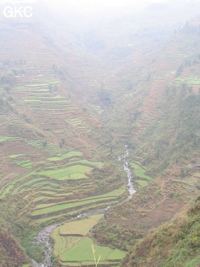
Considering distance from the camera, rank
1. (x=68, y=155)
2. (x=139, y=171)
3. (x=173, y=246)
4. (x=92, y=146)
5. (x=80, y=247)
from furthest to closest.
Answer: (x=92, y=146), (x=139, y=171), (x=68, y=155), (x=80, y=247), (x=173, y=246)

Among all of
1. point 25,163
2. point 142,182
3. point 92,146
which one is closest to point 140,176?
point 142,182

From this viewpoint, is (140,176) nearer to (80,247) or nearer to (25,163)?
(25,163)

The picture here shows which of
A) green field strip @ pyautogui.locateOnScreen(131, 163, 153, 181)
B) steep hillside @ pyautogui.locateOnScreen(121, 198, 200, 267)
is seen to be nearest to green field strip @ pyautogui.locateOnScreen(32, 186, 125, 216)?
green field strip @ pyautogui.locateOnScreen(131, 163, 153, 181)

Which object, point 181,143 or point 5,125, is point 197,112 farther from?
point 5,125

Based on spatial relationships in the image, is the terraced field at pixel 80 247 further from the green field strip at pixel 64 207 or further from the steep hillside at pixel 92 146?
the green field strip at pixel 64 207

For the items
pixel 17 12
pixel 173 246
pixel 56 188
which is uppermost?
pixel 17 12

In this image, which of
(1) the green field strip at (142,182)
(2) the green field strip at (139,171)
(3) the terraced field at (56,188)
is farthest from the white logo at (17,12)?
(1) the green field strip at (142,182)
